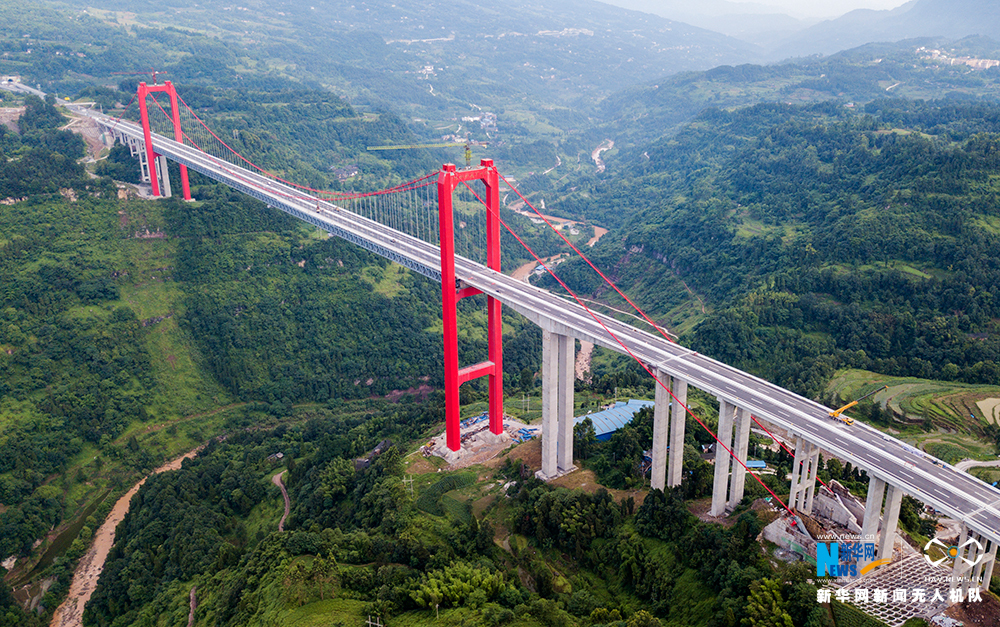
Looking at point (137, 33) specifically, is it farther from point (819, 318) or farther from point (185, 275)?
point (819, 318)

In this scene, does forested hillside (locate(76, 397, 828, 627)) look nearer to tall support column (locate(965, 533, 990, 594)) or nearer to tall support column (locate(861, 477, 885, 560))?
tall support column (locate(861, 477, 885, 560))

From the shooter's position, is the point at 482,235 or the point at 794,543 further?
the point at 482,235

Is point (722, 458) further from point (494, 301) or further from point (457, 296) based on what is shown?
point (457, 296)

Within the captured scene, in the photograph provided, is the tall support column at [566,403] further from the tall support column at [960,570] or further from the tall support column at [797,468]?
the tall support column at [960,570]

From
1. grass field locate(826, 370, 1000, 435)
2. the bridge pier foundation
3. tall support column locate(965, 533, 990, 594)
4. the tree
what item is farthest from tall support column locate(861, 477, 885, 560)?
the bridge pier foundation

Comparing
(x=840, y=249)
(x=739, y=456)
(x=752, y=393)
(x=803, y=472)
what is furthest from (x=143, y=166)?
(x=803, y=472)

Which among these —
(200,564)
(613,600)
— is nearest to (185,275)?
(200,564)

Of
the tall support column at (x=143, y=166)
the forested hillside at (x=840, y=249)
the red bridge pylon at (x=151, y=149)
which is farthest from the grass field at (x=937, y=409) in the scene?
the tall support column at (x=143, y=166)

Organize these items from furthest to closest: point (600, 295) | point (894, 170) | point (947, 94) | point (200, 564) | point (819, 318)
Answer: point (947, 94) < point (600, 295) < point (894, 170) < point (819, 318) < point (200, 564)
